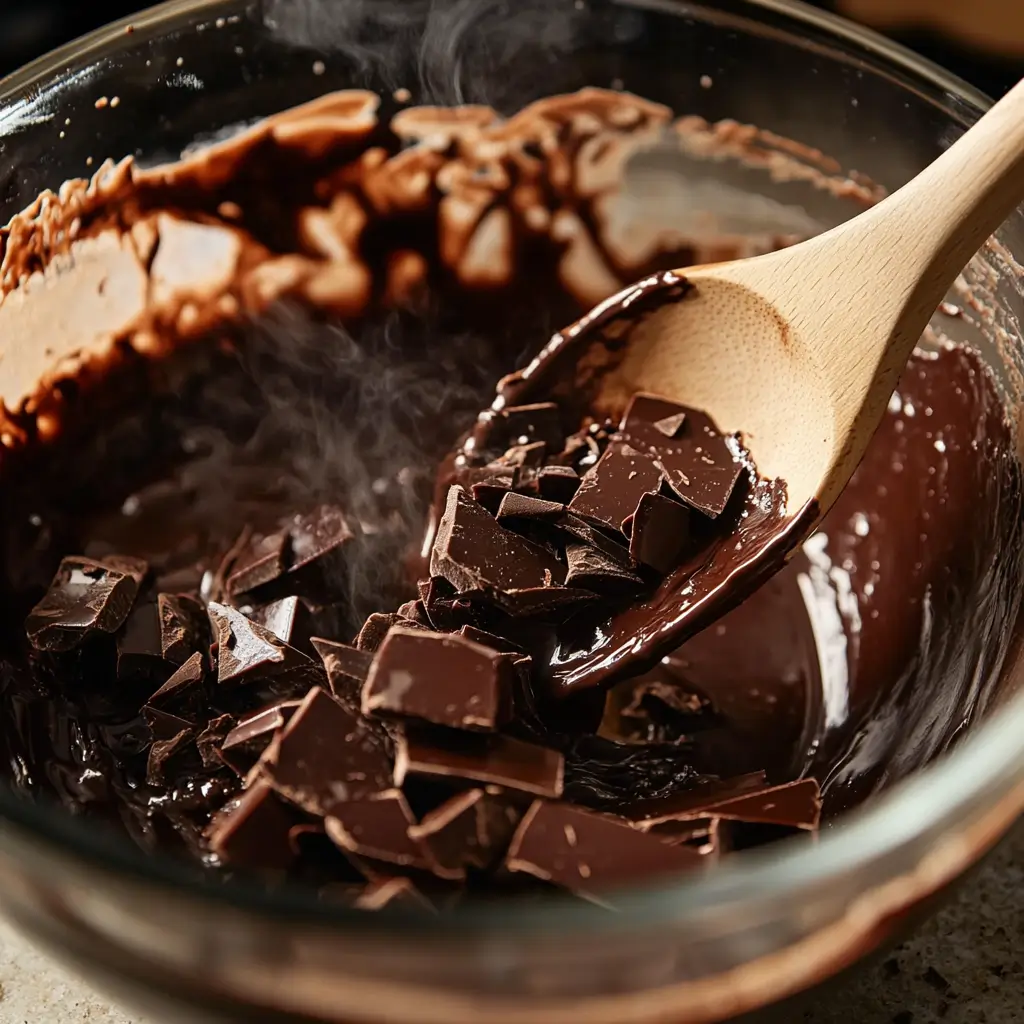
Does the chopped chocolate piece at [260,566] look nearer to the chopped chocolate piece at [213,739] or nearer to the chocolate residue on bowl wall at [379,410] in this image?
the chocolate residue on bowl wall at [379,410]

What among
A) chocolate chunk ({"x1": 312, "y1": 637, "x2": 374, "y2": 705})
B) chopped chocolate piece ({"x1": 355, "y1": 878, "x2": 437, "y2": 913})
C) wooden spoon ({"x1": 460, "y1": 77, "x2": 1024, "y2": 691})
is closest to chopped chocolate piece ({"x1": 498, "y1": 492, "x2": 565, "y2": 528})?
wooden spoon ({"x1": 460, "y1": 77, "x2": 1024, "y2": 691})

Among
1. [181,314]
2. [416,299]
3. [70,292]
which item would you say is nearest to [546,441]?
[416,299]

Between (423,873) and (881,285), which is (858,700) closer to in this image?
(881,285)

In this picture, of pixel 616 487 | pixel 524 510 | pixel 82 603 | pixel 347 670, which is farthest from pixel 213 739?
pixel 616 487

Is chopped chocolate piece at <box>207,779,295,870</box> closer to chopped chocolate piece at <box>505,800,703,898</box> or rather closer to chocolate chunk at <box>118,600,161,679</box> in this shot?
chopped chocolate piece at <box>505,800,703,898</box>

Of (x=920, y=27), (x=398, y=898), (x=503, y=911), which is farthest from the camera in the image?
(x=920, y=27)

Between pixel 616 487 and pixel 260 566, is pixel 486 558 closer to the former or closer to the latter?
pixel 616 487

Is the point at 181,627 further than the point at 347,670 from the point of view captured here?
Yes

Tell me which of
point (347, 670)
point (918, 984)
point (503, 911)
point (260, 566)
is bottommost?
point (918, 984)
